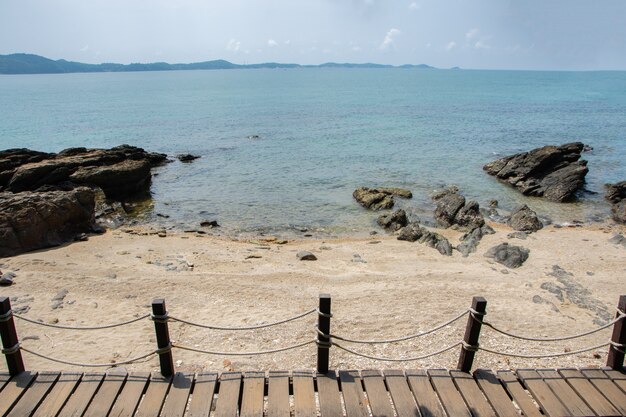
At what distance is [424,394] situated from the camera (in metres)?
6.19

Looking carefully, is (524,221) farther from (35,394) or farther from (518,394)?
(35,394)

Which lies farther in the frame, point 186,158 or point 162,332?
point 186,158

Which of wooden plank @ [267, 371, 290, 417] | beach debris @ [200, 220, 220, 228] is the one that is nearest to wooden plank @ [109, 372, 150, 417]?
wooden plank @ [267, 371, 290, 417]

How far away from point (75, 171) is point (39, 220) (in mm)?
9729

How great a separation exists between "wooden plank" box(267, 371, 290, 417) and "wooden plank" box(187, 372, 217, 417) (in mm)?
847

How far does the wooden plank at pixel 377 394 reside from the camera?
5.89m

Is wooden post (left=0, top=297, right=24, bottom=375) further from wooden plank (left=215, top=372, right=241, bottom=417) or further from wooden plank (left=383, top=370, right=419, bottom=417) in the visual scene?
wooden plank (left=383, top=370, right=419, bottom=417)

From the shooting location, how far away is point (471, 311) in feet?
21.0

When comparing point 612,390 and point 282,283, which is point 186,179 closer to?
point 282,283

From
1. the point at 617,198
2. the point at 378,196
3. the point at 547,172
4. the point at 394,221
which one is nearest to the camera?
the point at 394,221

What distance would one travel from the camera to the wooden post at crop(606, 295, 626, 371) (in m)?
6.57

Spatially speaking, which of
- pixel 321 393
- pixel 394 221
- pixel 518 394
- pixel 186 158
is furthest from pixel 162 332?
pixel 186 158

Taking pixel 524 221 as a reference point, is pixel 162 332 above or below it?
above

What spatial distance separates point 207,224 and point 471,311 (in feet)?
58.2
